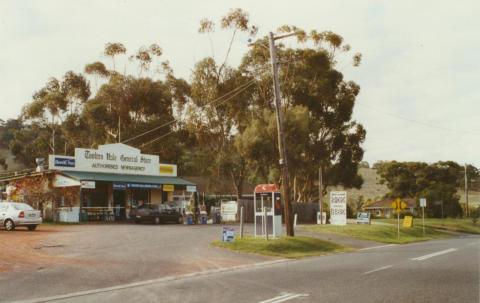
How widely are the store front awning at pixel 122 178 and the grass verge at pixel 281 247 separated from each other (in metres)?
16.7

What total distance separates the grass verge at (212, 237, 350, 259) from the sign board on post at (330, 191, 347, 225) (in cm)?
1162

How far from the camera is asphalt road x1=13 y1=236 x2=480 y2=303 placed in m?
10.1

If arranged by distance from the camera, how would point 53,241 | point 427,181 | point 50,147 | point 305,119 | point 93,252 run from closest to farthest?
1. point 93,252
2. point 53,241
3. point 305,119
4. point 50,147
5. point 427,181

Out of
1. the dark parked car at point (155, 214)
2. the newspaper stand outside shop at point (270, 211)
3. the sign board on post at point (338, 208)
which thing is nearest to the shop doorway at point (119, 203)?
the dark parked car at point (155, 214)

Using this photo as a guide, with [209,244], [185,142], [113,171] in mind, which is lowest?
[209,244]

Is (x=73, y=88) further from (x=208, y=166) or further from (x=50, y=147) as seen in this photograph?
(x=208, y=166)

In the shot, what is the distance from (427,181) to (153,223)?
2411 inches

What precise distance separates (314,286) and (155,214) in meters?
27.3

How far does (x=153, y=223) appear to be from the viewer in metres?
38.0

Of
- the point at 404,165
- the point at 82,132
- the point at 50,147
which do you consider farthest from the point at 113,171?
the point at 404,165

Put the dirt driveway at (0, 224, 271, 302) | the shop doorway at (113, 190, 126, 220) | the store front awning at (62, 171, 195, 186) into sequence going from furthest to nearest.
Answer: the shop doorway at (113, 190, 126, 220) → the store front awning at (62, 171, 195, 186) → the dirt driveway at (0, 224, 271, 302)

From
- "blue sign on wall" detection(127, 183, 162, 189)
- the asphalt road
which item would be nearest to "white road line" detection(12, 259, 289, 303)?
the asphalt road

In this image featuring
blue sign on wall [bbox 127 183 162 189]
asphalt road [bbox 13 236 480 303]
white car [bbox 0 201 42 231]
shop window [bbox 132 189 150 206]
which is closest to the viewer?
asphalt road [bbox 13 236 480 303]

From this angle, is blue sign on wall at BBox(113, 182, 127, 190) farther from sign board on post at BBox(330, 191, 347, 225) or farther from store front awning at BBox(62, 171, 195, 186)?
sign board on post at BBox(330, 191, 347, 225)
